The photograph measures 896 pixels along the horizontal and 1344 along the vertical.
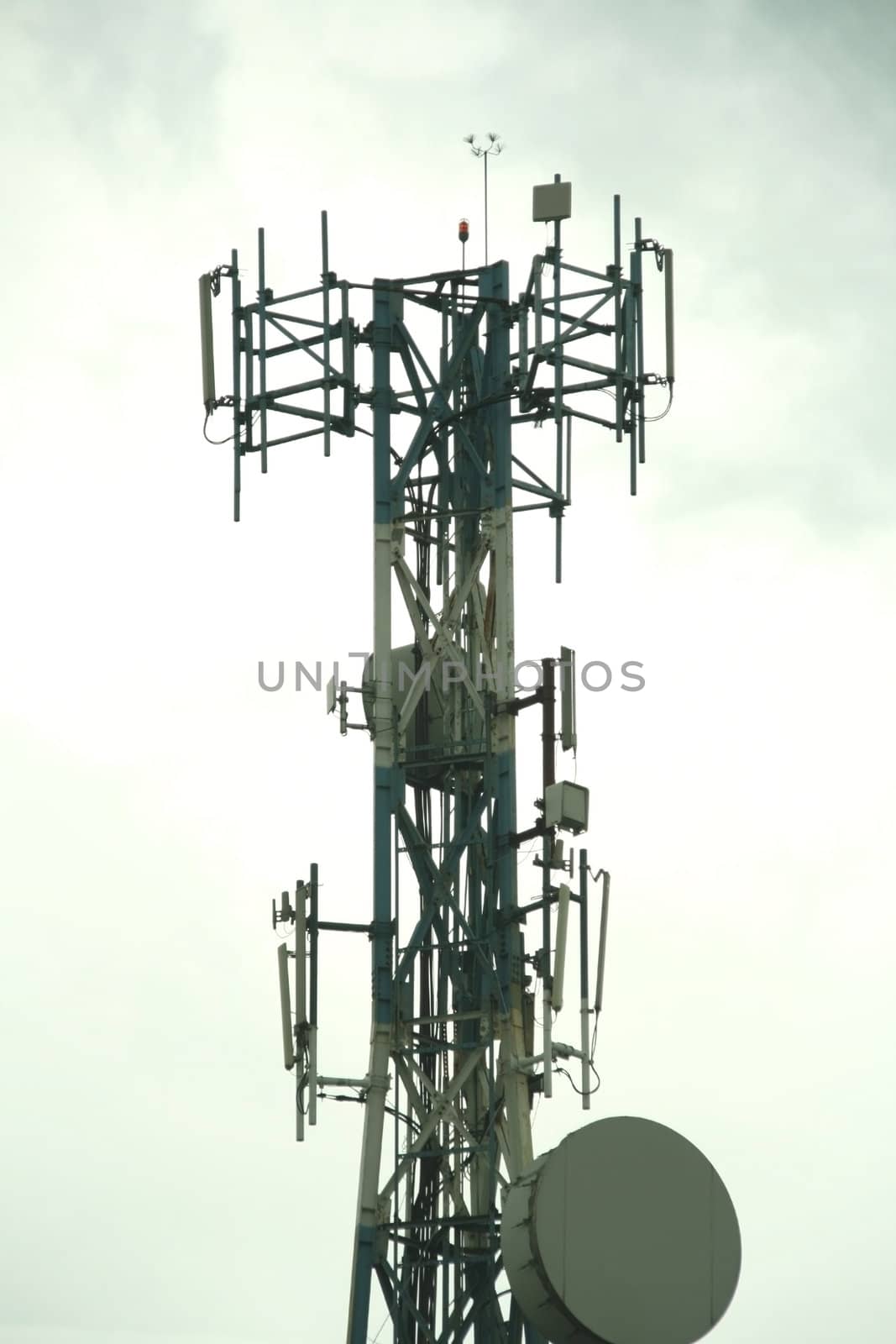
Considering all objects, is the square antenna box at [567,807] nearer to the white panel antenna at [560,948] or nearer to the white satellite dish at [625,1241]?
the white panel antenna at [560,948]

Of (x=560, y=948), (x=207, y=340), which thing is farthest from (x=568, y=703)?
(x=207, y=340)

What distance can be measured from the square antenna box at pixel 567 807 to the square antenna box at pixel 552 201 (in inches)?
378

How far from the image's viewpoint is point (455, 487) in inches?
2190

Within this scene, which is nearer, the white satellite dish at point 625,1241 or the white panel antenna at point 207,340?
the white satellite dish at point 625,1241

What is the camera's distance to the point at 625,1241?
45.9 m

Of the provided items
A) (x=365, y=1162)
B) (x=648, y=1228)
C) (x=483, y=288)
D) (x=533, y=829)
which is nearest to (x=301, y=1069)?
(x=365, y=1162)

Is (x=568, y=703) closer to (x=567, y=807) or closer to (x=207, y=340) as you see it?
(x=567, y=807)

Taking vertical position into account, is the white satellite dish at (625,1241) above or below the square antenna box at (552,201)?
below

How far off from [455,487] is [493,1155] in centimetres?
1095

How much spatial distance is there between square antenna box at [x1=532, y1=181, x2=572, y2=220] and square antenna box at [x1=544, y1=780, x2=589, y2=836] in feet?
31.5

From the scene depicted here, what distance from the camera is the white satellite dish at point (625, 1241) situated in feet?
150

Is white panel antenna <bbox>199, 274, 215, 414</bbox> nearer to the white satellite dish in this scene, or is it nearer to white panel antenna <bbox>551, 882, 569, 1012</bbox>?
white panel antenna <bbox>551, 882, 569, 1012</bbox>

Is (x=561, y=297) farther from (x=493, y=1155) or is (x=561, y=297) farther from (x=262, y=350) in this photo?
(x=493, y=1155)

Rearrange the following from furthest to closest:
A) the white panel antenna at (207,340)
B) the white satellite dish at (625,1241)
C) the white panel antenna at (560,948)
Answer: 1. the white panel antenna at (207,340)
2. the white panel antenna at (560,948)
3. the white satellite dish at (625,1241)
